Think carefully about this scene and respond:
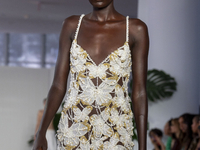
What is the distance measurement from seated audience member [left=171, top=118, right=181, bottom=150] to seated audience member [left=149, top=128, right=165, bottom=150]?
0.26m

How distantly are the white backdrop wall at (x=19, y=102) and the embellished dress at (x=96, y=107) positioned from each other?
8.37 meters

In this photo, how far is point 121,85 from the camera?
1.93 metres

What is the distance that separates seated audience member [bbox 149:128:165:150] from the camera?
605 centimetres

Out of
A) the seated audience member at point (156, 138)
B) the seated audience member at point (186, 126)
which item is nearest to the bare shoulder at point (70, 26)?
the seated audience member at point (186, 126)

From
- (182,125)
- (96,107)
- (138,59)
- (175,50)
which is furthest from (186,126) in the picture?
(96,107)

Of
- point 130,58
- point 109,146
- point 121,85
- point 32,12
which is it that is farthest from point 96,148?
point 32,12

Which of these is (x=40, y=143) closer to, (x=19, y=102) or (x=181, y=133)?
(x=181, y=133)

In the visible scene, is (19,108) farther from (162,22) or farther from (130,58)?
(130,58)

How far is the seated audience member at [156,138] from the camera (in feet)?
19.9

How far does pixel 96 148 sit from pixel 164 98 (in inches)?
174

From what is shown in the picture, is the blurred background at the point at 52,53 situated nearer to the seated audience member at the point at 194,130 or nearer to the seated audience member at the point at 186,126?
the seated audience member at the point at 186,126

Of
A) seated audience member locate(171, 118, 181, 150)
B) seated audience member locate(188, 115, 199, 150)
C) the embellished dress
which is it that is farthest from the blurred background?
the embellished dress

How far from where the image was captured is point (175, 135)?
5918mm

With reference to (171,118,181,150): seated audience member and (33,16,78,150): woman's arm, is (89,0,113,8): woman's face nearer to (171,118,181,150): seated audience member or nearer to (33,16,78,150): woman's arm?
(33,16,78,150): woman's arm
